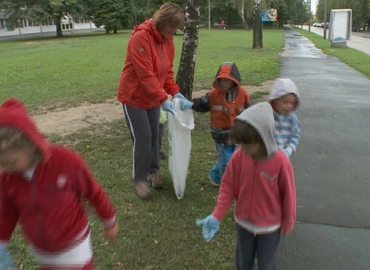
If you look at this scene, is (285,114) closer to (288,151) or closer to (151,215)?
(288,151)

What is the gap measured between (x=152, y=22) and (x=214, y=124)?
1089mm

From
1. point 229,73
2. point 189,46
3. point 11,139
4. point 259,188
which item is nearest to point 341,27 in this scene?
point 189,46

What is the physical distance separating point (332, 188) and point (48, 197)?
3480mm

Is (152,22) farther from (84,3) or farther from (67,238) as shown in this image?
(84,3)

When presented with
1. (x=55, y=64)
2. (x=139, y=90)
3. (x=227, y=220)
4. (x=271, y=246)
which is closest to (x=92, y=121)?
(x=139, y=90)

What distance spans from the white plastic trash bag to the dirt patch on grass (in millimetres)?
3191

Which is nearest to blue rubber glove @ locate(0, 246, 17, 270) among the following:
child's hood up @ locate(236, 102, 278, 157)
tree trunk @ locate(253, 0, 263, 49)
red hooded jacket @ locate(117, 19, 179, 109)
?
child's hood up @ locate(236, 102, 278, 157)

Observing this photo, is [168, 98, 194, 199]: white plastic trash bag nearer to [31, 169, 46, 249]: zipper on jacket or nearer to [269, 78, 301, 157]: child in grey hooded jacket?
[269, 78, 301, 157]: child in grey hooded jacket

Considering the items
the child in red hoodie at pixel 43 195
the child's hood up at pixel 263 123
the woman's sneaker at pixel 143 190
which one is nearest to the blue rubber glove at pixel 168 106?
the woman's sneaker at pixel 143 190

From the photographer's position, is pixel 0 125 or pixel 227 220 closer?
pixel 0 125

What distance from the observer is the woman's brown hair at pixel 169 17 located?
3.64 meters

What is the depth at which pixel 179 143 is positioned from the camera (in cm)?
390

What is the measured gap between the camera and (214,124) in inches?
154

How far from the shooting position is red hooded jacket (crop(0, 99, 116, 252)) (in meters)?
1.81
